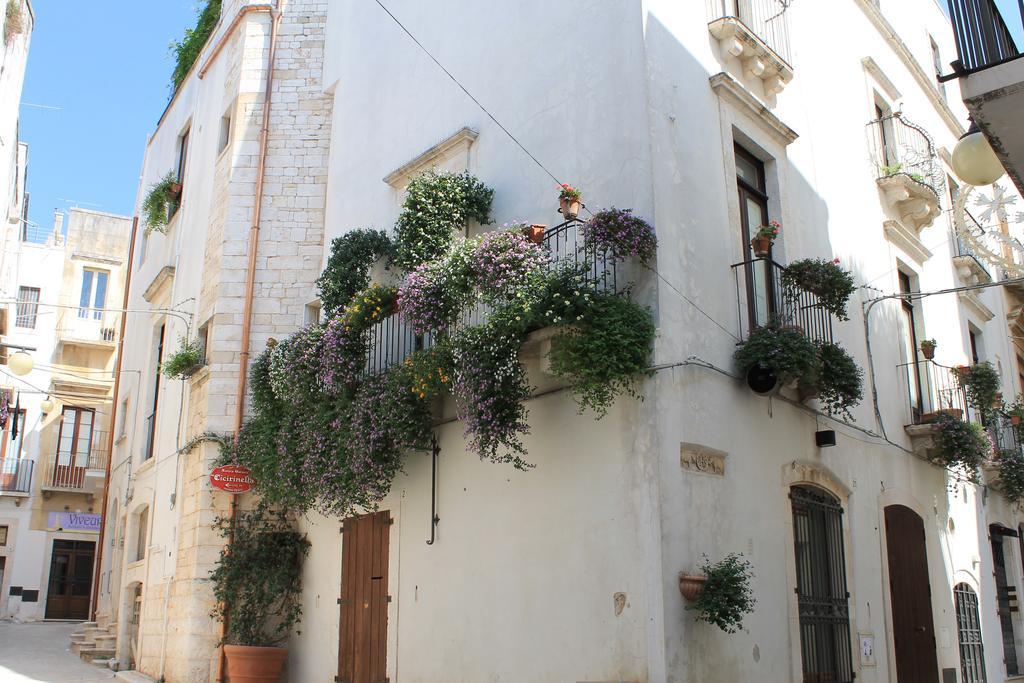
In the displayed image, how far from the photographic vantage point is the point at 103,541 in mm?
19312

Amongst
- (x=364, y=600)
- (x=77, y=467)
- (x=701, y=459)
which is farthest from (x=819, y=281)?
(x=77, y=467)

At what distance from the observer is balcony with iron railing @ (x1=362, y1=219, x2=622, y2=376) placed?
8422 mm

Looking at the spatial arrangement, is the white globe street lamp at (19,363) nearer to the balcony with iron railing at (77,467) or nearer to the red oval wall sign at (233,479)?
the red oval wall sign at (233,479)

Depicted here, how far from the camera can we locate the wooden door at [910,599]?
10375 millimetres

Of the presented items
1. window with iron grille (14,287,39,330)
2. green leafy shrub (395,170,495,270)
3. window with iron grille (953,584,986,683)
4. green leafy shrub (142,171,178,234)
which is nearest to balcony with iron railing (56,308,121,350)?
window with iron grille (14,287,39,330)

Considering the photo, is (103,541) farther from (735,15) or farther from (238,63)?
(735,15)

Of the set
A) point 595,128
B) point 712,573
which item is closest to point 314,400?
point 595,128

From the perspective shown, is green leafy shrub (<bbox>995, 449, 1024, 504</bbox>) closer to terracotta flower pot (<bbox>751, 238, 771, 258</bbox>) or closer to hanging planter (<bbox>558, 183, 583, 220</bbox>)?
terracotta flower pot (<bbox>751, 238, 771, 258</bbox>)

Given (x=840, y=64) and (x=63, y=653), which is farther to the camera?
(x=63, y=653)

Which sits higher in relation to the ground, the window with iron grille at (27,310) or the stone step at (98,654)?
the window with iron grille at (27,310)

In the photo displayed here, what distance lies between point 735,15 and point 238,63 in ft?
26.6

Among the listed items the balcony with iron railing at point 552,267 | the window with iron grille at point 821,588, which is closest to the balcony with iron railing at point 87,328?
the balcony with iron railing at point 552,267

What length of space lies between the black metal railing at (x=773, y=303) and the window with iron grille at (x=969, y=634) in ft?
15.0

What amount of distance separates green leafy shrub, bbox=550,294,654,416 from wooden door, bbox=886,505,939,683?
15.8 ft
